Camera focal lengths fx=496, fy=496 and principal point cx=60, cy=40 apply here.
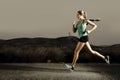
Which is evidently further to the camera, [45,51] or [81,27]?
[45,51]

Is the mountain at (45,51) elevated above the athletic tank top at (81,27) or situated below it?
below

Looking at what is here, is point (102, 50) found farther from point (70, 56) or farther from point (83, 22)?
point (83, 22)

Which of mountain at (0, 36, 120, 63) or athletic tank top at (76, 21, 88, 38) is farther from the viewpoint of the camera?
mountain at (0, 36, 120, 63)

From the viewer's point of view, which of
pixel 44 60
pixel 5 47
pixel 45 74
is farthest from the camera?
pixel 5 47

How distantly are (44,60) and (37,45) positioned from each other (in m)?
2.91

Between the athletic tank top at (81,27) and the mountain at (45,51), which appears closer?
the athletic tank top at (81,27)

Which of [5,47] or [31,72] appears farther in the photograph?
[5,47]

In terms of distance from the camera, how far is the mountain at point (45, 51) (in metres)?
27.7

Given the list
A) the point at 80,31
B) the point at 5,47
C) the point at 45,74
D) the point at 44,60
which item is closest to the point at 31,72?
the point at 45,74

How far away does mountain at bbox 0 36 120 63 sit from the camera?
2769 centimetres

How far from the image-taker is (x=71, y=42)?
2956 cm

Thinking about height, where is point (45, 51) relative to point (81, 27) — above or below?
below

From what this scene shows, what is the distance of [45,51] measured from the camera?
28.8 metres

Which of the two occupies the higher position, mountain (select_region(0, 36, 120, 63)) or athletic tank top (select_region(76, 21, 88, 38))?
athletic tank top (select_region(76, 21, 88, 38))
